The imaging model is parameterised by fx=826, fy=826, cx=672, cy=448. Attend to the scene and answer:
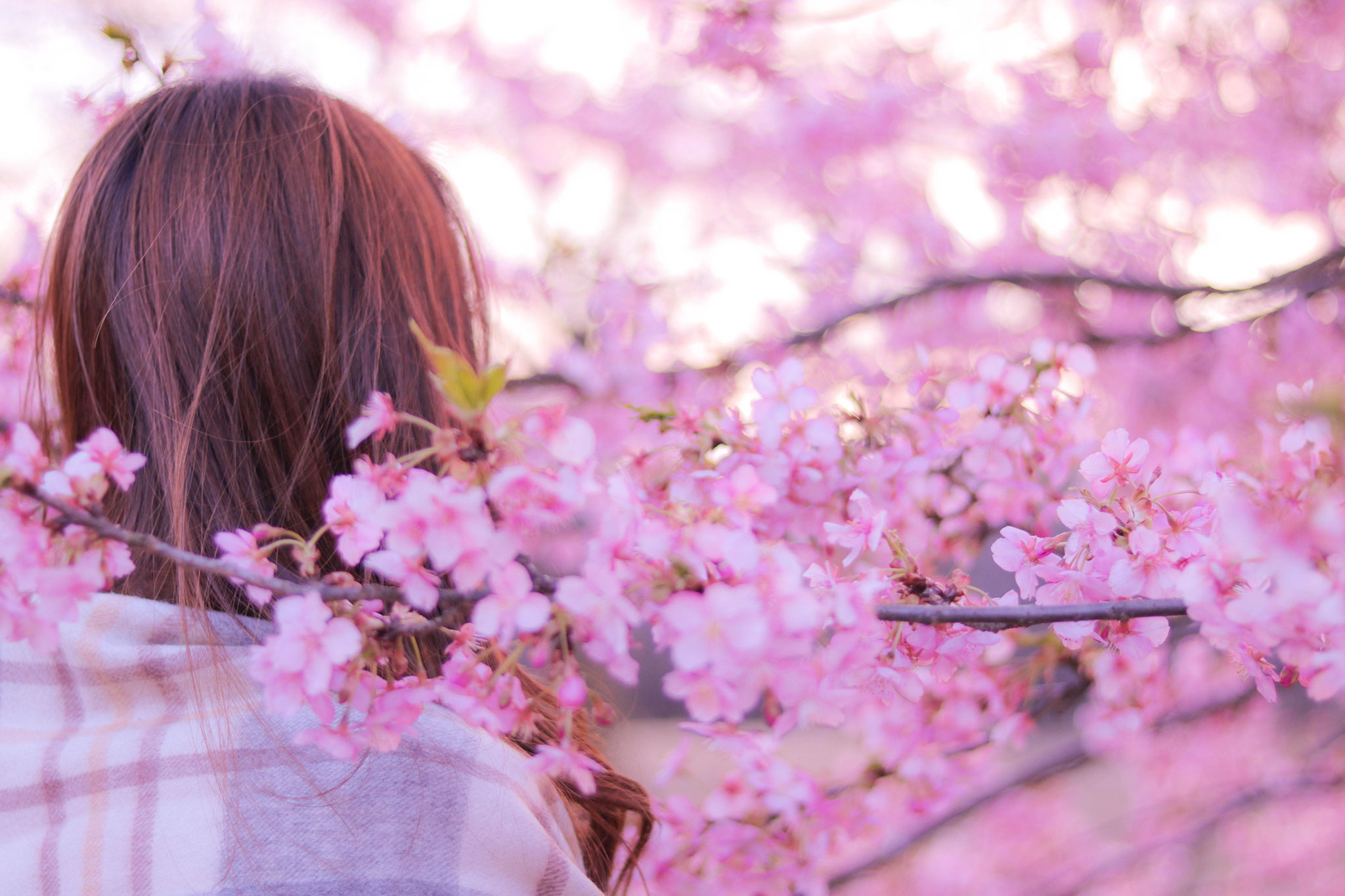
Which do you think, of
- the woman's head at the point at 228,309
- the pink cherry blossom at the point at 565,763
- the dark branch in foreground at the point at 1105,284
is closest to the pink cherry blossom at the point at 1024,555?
the pink cherry blossom at the point at 565,763

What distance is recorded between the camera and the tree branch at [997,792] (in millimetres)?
2275

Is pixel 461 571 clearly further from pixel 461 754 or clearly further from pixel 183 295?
pixel 183 295

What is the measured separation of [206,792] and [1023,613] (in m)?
0.87

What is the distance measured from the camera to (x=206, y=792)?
2.98 feet

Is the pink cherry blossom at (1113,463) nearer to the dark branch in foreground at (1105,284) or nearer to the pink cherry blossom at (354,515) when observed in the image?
the pink cherry blossom at (354,515)

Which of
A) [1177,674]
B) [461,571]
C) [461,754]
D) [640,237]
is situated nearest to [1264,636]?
[461,571]

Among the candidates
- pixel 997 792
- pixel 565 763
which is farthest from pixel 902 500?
pixel 997 792

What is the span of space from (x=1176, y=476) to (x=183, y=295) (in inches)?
57.9

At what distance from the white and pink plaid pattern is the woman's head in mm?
102

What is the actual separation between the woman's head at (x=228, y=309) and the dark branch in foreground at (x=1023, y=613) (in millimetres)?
684

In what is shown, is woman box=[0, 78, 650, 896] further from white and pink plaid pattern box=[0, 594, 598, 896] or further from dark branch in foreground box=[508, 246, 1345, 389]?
dark branch in foreground box=[508, 246, 1345, 389]

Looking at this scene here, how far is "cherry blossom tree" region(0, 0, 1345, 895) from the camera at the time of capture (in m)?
0.63

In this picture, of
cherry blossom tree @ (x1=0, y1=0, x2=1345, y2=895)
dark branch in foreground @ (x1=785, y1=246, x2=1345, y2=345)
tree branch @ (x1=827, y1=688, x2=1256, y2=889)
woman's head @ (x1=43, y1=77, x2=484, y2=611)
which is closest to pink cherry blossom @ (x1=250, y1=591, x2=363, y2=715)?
cherry blossom tree @ (x1=0, y1=0, x2=1345, y2=895)

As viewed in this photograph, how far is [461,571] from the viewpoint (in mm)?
614
